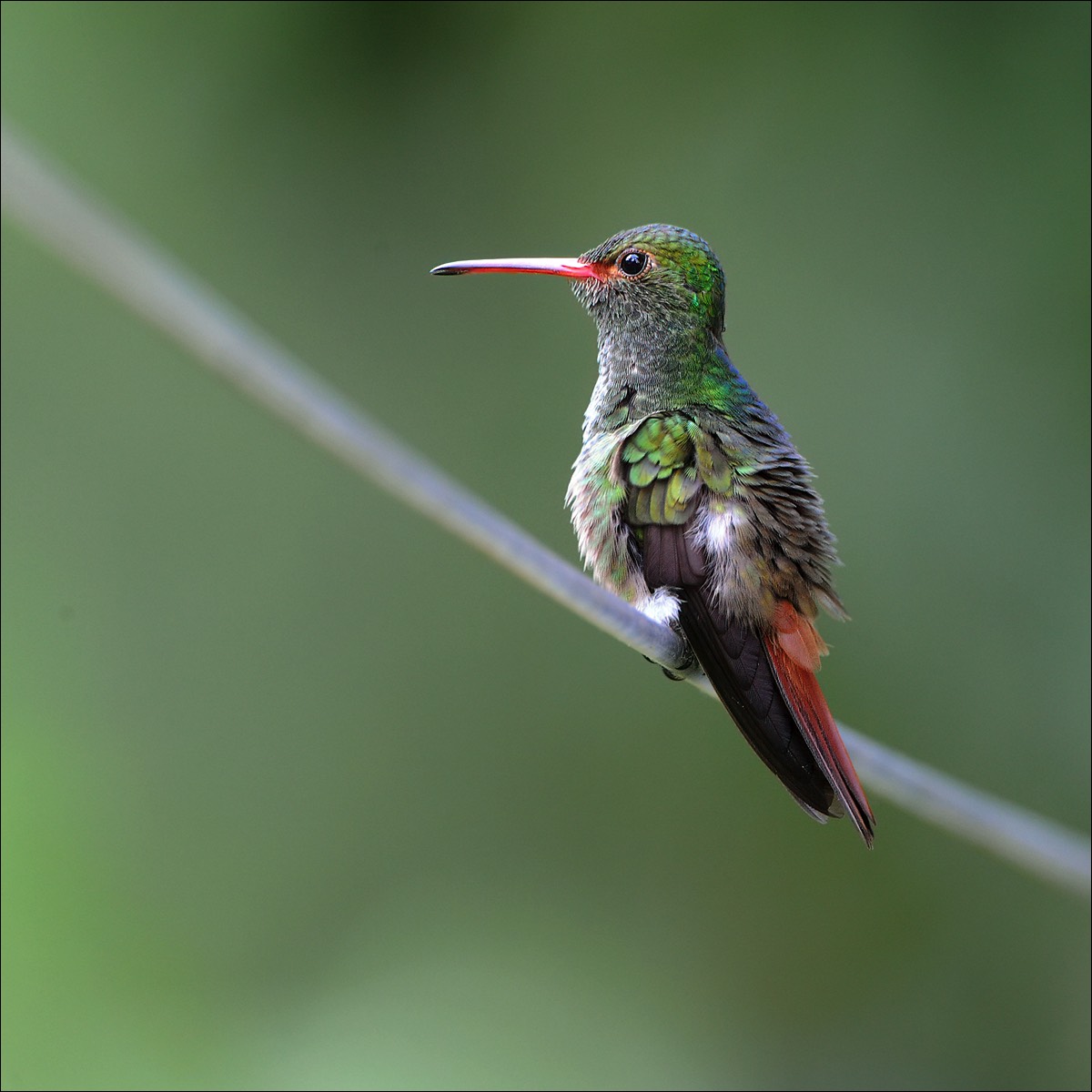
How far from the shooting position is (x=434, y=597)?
12.3ft

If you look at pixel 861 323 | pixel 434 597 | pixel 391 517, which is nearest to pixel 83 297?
pixel 391 517

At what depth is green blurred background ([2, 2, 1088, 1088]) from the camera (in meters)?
3.48

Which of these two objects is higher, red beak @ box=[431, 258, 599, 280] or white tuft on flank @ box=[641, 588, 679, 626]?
red beak @ box=[431, 258, 599, 280]

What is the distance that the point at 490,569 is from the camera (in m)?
3.73

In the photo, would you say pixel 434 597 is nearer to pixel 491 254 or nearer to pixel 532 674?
pixel 532 674

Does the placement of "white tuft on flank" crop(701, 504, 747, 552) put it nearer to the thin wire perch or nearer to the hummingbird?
the hummingbird

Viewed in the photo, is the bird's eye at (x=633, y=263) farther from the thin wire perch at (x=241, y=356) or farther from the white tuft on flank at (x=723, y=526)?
the thin wire perch at (x=241, y=356)

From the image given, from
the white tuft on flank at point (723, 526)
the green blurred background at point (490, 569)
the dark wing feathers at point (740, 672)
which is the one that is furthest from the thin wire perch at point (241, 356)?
the green blurred background at point (490, 569)

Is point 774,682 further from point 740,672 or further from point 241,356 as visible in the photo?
point 241,356

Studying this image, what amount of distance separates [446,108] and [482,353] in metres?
0.76

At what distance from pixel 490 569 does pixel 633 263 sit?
2286 mm

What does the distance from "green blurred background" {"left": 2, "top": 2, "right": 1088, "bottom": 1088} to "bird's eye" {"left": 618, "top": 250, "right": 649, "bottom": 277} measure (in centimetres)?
183

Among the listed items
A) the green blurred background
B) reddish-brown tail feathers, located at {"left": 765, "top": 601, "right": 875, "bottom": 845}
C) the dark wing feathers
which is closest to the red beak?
the dark wing feathers

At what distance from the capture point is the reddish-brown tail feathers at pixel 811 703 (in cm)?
115
